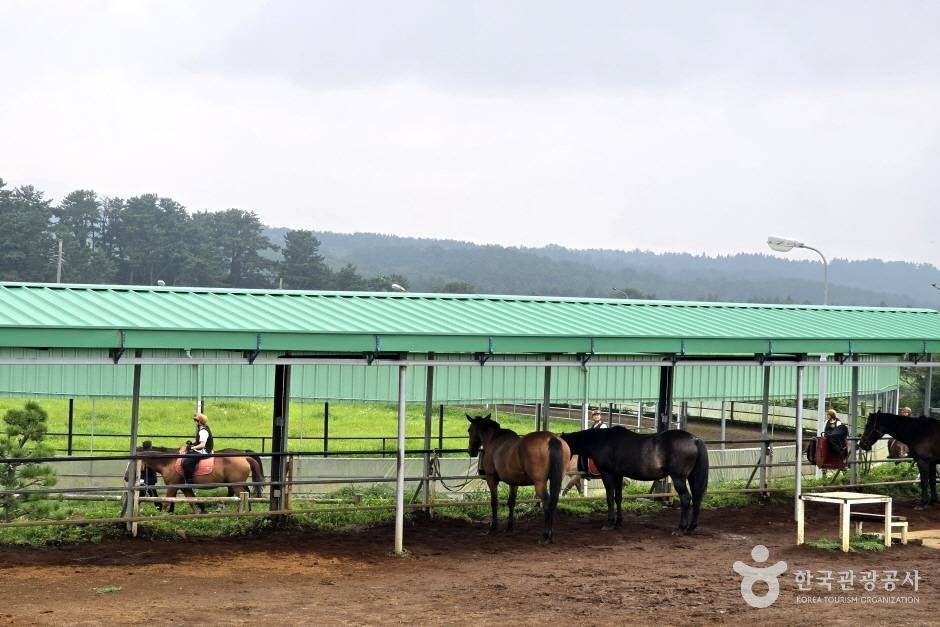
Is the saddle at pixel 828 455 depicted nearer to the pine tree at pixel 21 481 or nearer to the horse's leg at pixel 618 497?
the horse's leg at pixel 618 497

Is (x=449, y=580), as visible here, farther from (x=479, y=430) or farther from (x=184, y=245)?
(x=184, y=245)

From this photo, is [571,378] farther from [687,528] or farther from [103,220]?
[103,220]

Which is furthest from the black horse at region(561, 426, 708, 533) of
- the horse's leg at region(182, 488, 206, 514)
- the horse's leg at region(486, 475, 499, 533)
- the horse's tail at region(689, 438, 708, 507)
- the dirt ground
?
the horse's leg at region(182, 488, 206, 514)

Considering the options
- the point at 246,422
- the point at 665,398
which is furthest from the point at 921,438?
the point at 246,422

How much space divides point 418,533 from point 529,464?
5.37 feet

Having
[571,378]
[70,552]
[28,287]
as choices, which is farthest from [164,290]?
[571,378]

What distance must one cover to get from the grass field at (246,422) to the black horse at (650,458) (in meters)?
17.4

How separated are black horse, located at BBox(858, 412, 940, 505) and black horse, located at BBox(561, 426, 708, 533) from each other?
3919mm

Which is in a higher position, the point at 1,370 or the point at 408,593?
the point at 1,370

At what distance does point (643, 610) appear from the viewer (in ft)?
35.5

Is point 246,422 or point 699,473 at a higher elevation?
point 699,473

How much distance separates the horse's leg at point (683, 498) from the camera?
1472cm

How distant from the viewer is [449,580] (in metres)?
12.0

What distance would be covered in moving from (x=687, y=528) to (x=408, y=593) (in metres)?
5.04
